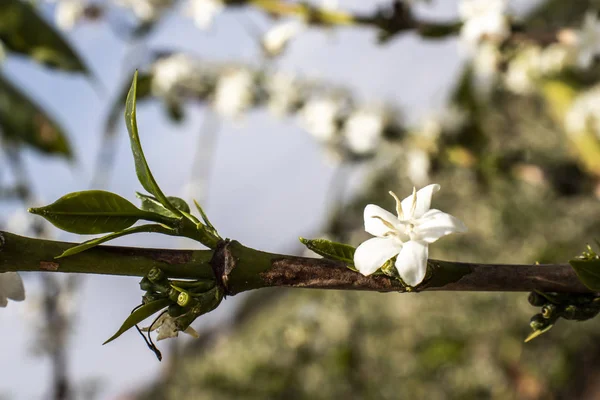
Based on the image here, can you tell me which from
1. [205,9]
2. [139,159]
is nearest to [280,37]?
[205,9]

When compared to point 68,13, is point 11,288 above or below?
below

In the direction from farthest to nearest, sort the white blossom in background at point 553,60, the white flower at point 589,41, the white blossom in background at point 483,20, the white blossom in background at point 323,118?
the white blossom in background at point 323,118 → the white blossom in background at point 553,60 → the white blossom in background at point 483,20 → the white flower at point 589,41

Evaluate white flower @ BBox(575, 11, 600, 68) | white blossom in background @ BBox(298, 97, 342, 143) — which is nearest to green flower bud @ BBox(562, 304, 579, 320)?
white flower @ BBox(575, 11, 600, 68)

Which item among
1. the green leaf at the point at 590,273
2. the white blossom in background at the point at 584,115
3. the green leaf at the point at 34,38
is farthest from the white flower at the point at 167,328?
the white blossom in background at the point at 584,115

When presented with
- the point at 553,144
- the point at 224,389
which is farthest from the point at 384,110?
the point at 553,144

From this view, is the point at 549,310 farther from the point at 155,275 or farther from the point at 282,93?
the point at 282,93

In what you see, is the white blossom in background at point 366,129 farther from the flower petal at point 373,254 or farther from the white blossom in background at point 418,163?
the flower petal at point 373,254

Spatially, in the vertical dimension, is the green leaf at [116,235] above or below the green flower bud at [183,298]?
above
